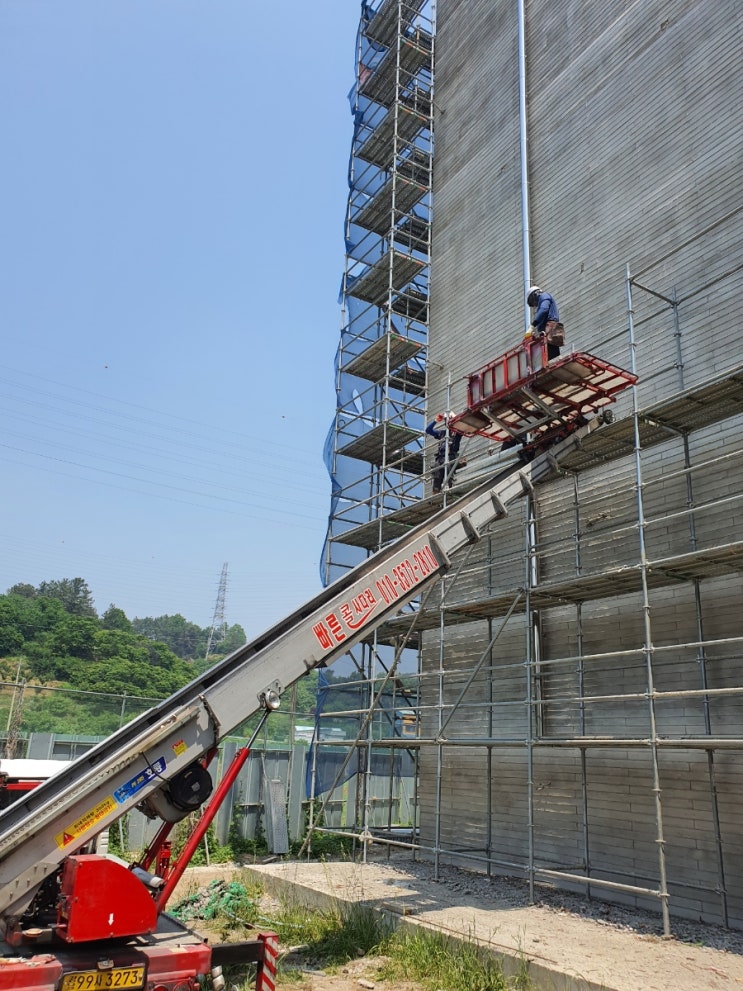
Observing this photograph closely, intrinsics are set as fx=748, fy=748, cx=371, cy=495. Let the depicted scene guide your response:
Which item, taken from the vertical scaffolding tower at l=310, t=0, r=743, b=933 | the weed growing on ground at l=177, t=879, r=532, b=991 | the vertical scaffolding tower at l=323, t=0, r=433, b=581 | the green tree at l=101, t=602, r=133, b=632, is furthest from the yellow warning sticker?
the green tree at l=101, t=602, r=133, b=632

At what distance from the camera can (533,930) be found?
821 centimetres

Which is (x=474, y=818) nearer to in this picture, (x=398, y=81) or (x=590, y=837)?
(x=590, y=837)

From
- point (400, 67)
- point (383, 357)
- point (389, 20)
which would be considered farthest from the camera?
point (389, 20)

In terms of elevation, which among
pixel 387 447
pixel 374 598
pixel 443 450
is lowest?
pixel 374 598

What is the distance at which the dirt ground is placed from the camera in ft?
21.8

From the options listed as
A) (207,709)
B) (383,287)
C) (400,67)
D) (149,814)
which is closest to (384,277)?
(383,287)

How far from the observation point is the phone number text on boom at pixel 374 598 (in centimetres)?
771

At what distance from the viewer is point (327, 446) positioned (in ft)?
58.4

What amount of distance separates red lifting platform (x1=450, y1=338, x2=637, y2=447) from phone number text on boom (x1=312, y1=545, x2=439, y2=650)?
2.88 metres

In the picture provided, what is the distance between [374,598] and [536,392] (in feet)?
13.2

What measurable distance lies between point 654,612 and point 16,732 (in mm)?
13470

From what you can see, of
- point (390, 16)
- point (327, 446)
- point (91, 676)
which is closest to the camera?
point (327, 446)

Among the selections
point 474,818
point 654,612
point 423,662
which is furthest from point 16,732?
point 654,612

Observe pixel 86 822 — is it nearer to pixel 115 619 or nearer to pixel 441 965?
pixel 441 965
